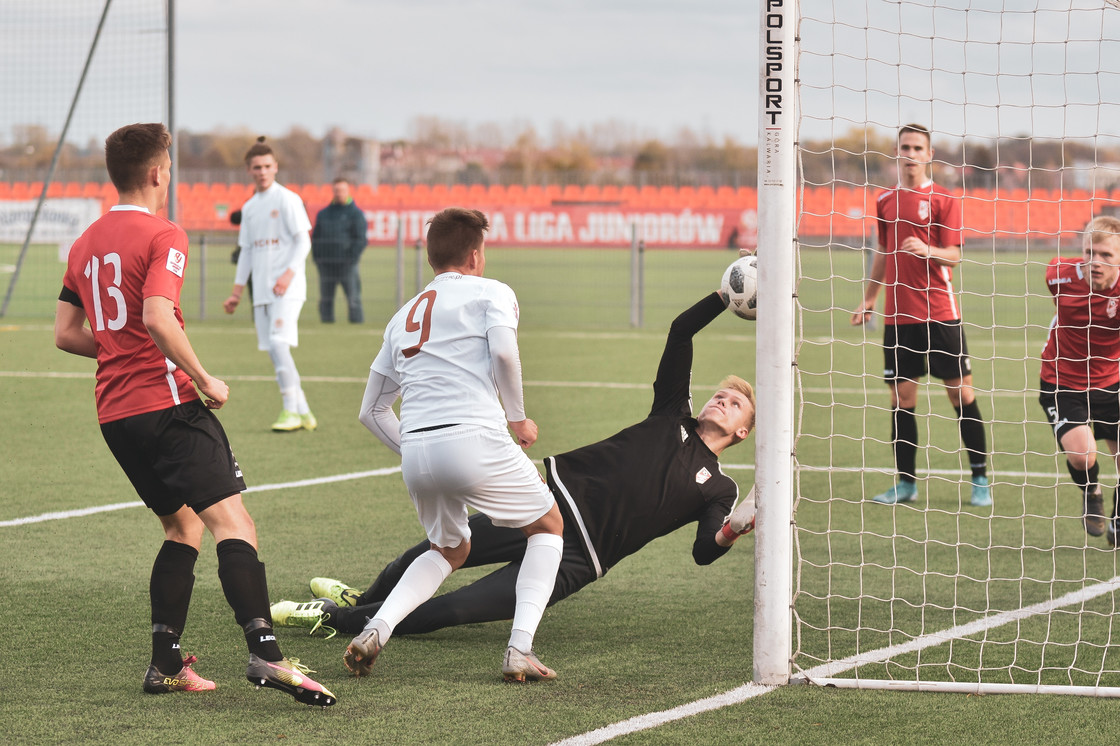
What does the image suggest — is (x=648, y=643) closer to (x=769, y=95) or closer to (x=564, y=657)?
(x=564, y=657)

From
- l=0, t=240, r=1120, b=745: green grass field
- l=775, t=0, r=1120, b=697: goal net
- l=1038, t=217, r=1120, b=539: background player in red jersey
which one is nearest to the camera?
l=0, t=240, r=1120, b=745: green grass field

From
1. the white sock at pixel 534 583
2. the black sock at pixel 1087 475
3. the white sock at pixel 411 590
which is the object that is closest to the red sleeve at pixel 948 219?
the black sock at pixel 1087 475

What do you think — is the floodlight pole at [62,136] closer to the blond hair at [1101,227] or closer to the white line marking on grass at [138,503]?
the white line marking on grass at [138,503]

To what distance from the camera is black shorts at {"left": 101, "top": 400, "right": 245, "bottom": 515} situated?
3.88m

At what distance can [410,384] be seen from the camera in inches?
162

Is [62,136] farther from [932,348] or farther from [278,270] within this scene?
[932,348]

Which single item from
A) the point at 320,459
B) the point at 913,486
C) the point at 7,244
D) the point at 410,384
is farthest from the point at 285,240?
the point at 7,244

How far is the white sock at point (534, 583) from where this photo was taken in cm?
416

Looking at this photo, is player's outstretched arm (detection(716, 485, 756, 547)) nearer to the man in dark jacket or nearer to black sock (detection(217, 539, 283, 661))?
black sock (detection(217, 539, 283, 661))

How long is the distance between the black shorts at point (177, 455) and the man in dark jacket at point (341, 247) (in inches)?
613

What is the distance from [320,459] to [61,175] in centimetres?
1256

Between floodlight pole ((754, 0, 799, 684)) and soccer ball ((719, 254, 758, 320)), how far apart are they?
567 millimetres

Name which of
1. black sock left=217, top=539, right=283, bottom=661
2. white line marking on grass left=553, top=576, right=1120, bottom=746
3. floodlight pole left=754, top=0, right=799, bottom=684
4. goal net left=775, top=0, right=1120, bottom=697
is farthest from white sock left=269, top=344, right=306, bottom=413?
floodlight pole left=754, top=0, right=799, bottom=684

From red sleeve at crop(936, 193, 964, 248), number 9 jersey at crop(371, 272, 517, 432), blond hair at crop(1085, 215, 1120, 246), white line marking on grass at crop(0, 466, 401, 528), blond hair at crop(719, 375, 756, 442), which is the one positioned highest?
red sleeve at crop(936, 193, 964, 248)
